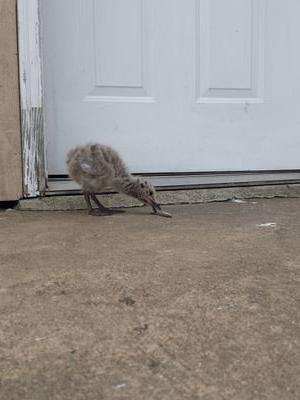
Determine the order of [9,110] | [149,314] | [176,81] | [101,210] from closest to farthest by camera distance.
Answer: [149,314] → [9,110] → [101,210] → [176,81]


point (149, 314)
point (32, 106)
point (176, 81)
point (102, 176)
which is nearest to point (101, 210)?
point (102, 176)

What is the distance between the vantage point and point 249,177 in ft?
10.8

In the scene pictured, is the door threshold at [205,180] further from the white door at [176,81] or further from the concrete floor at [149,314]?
the concrete floor at [149,314]

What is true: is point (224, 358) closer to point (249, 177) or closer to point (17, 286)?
point (17, 286)

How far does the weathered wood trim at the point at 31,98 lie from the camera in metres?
2.75

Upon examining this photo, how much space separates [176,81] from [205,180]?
58cm

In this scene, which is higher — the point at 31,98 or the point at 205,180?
the point at 31,98

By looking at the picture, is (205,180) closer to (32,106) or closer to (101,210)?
(101,210)

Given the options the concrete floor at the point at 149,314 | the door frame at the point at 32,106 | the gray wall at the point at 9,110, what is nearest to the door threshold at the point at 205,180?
the door frame at the point at 32,106

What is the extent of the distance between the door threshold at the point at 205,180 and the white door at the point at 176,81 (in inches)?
1.5

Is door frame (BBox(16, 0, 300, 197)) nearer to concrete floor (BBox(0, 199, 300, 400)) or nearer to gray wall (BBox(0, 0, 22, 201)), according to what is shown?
gray wall (BBox(0, 0, 22, 201))

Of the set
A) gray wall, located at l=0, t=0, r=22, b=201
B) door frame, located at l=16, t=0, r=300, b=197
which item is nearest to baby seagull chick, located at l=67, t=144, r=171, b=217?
door frame, located at l=16, t=0, r=300, b=197

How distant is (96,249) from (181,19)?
1.61 m

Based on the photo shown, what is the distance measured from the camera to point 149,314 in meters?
1.45
